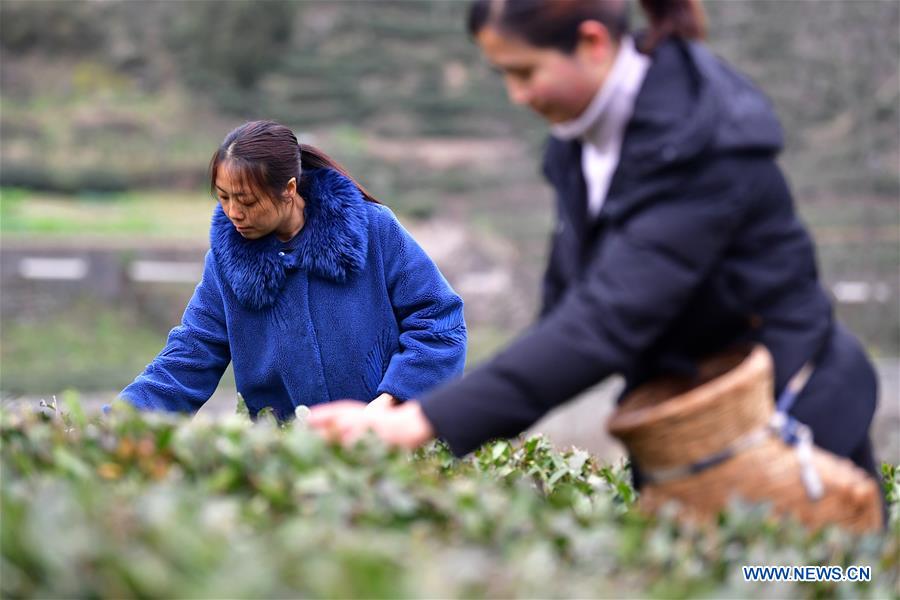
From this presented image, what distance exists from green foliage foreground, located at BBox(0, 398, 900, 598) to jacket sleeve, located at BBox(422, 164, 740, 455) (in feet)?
0.46

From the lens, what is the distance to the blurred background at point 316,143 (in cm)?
2186

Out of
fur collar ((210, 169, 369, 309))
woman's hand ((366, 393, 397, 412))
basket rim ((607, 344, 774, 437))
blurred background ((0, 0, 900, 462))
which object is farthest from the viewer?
blurred background ((0, 0, 900, 462))

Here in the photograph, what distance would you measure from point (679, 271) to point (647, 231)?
3.4 inches

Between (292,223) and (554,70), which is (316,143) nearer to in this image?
(292,223)

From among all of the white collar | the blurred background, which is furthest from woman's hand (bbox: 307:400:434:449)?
the blurred background

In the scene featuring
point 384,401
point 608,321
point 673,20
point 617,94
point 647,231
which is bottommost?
point 384,401

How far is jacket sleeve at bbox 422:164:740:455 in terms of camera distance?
2.16 meters

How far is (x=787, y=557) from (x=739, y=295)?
1.50 ft

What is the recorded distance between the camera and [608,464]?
3.12 m

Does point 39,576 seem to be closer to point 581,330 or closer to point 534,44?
point 581,330

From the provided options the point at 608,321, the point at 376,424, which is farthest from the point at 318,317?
the point at 608,321

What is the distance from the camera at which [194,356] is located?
365 centimetres

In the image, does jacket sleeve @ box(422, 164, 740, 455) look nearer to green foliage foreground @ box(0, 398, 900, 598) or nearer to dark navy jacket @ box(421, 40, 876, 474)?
dark navy jacket @ box(421, 40, 876, 474)

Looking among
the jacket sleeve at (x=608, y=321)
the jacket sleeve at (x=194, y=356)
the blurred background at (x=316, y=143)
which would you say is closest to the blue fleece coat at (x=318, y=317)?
the jacket sleeve at (x=194, y=356)
